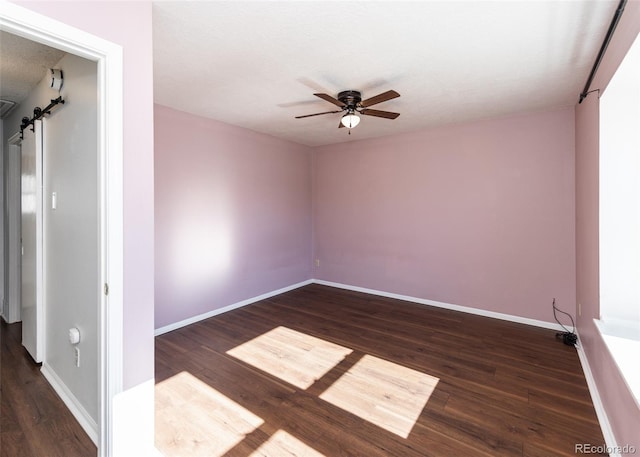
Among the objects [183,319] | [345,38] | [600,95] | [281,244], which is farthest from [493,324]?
[183,319]

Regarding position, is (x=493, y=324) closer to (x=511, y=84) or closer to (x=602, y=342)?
(x=602, y=342)

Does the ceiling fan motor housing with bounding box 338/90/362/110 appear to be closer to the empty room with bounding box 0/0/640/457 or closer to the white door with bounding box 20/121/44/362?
Answer: the empty room with bounding box 0/0/640/457

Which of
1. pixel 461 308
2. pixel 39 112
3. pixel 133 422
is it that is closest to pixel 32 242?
pixel 39 112

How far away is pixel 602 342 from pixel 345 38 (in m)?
2.61

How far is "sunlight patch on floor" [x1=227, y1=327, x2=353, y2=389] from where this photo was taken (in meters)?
2.43

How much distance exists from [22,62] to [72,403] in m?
2.55

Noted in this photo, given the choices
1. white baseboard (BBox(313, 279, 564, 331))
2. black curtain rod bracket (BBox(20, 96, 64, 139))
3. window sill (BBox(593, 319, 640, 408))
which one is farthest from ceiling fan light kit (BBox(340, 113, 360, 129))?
white baseboard (BBox(313, 279, 564, 331))

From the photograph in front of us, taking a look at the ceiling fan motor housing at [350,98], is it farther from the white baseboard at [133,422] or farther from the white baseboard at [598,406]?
the white baseboard at [598,406]

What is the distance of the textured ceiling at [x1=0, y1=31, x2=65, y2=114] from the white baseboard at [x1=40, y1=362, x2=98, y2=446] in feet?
7.83

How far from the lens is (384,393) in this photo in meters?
2.17

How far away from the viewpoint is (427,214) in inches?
164

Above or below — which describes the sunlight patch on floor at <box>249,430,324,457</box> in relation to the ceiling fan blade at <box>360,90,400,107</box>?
below

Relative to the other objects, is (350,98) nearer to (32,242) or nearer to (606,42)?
(606,42)

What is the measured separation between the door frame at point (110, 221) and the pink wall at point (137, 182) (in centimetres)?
3
